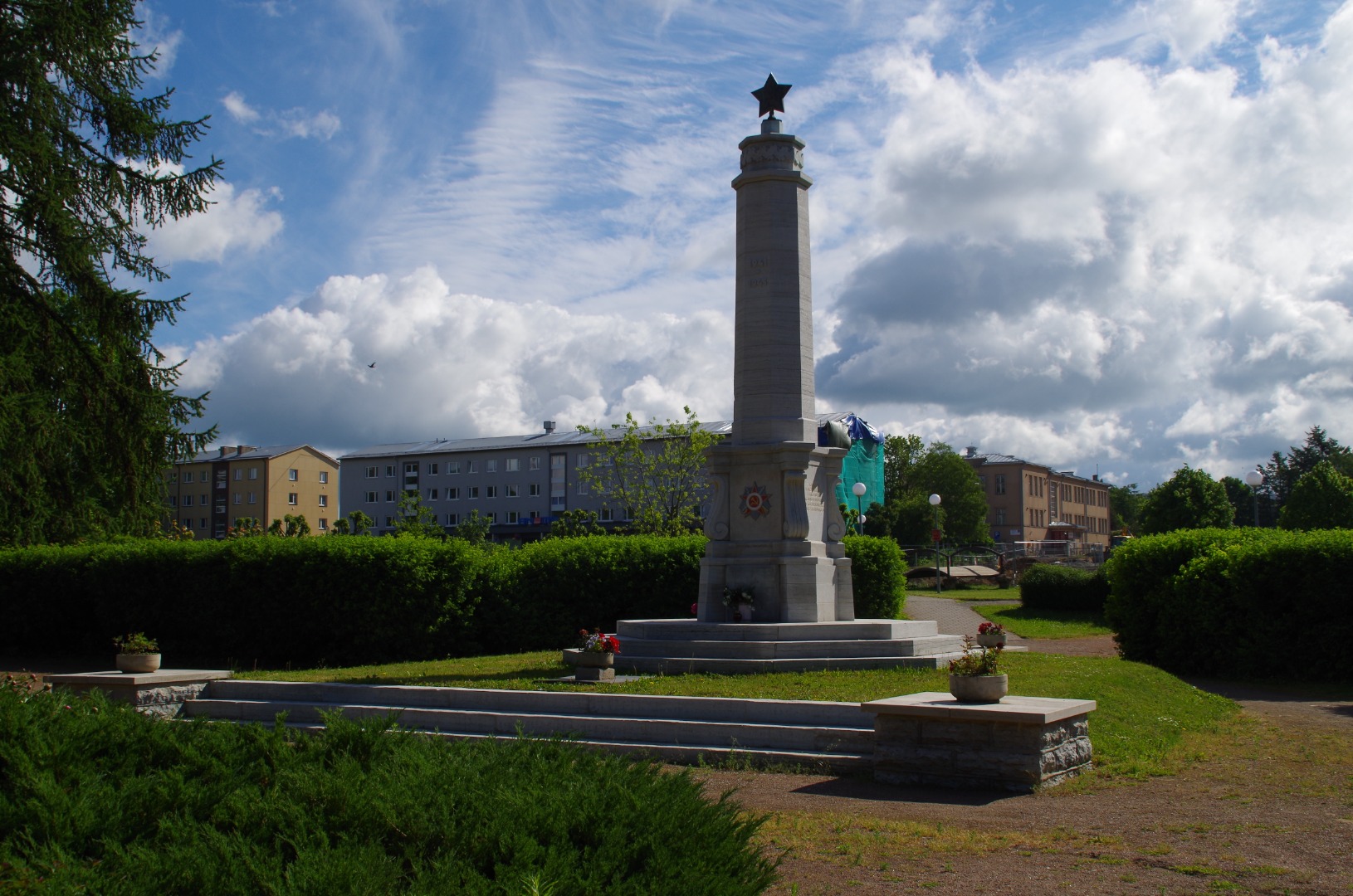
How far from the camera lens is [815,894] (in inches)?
236

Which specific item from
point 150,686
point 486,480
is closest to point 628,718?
point 150,686

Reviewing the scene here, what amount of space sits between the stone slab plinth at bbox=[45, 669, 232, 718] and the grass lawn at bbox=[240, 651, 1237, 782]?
1431 mm

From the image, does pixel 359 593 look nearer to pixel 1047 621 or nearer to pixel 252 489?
pixel 1047 621

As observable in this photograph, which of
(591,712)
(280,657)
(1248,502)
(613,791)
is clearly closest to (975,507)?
(1248,502)

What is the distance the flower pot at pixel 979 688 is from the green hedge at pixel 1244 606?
34.5ft

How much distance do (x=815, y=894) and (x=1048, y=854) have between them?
1769 millimetres

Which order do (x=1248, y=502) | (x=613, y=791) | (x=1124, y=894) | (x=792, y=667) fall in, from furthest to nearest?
(x=1248, y=502)
(x=792, y=667)
(x=1124, y=894)
(x=613, y=791)

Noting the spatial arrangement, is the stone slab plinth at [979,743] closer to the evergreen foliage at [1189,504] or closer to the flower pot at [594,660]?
the flower pot at [594,660]

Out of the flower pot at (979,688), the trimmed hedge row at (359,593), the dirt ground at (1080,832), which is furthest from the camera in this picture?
the trimmed hedge row at (359,593)

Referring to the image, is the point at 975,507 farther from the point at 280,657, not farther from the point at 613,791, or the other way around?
the point at 613,791

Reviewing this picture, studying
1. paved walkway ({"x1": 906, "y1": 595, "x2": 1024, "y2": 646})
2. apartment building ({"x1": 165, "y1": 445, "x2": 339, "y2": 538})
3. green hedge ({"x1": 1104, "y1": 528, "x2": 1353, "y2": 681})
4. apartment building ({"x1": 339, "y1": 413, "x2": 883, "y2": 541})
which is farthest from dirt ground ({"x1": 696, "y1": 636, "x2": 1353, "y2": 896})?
apartment building ({"x1": 165, "y1": 445, "x2": 339, "y2": 538})

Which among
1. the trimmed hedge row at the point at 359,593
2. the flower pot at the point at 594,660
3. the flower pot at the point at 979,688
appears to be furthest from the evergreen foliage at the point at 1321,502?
the flower pot at the point at 979,688

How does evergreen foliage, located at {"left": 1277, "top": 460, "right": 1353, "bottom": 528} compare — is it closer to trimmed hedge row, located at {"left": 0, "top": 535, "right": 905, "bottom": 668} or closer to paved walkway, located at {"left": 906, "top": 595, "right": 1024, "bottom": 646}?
paved walkway, located at {"left": 906, "top": 595, "right": 1024, "bottom": 646}

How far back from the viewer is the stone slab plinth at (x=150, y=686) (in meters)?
13.9
